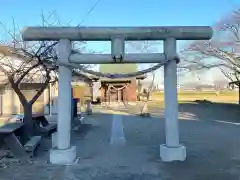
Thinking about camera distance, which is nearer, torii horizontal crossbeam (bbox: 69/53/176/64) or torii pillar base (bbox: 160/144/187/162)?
torii pillar base (bbox: 160/144/187/162)

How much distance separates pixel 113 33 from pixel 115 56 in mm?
527

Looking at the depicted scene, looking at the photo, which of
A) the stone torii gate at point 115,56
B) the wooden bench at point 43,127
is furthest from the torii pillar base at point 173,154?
the wooden bench at point 43,127

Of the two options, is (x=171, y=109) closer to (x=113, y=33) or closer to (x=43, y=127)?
(x=113, y=33)

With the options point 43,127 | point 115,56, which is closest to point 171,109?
point 115,56

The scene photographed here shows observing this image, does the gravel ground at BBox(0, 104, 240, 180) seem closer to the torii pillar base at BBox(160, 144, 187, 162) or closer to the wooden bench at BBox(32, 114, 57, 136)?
the torii pillar base at BBox(160, 144, 187, 162)

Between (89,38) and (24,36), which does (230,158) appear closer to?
(89,38)

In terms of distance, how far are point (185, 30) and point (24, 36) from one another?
3.62 metres

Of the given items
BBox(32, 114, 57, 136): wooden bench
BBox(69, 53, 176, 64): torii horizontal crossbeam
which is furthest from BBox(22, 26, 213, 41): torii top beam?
BBox(32, 114, 57, 136): wooden bench

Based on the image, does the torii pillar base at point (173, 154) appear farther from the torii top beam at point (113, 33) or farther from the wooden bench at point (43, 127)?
the wooden bench at point (43, 127)

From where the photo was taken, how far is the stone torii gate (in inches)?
305

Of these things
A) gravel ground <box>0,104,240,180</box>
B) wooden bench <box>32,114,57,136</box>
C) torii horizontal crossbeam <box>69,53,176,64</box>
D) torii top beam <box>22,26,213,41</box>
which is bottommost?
gravel ground <box>0,104,240,180</box>

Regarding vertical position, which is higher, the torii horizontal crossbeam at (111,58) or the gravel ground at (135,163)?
the torii horizontal crossbeam at (111,58)

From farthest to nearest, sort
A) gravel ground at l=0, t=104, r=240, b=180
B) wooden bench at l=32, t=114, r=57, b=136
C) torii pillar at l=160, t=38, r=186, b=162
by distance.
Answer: wooden bench at l=32, t=114, r=57, b=136 → torii pillar at l=160, t=38, r=186, b=162 → gravel ground at l=0, t=104, r=240, b=180

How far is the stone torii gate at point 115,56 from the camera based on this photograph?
774 centimetres
